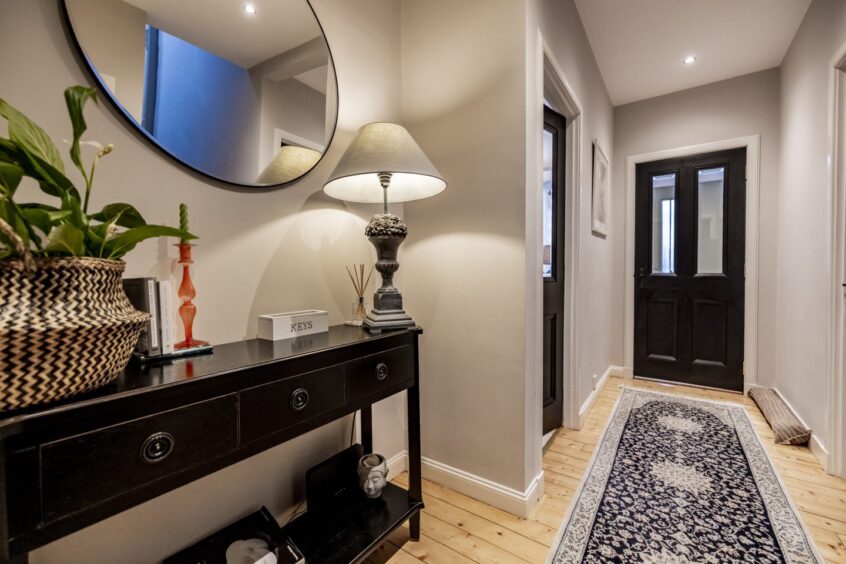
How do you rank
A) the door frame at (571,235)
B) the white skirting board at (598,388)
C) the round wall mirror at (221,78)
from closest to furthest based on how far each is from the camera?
the round wall mirror at (221,78) → the door frame at (571,235) → the white skirting board at (598,388)

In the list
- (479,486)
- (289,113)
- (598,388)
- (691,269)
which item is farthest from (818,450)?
(289,113)

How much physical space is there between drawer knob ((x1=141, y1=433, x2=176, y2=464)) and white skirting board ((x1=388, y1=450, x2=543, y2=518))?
1266 millimetres

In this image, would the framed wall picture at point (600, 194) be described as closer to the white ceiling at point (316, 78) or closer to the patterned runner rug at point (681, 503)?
the patterned runner rug at point (681, 503)

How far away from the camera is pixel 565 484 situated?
1.83 m

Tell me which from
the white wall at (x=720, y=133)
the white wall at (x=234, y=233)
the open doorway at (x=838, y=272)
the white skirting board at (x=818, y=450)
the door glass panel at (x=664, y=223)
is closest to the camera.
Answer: the white wall at (x=234, y=233)

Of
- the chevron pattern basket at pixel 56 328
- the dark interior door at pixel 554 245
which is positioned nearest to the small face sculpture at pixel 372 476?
the chevron pattern basket at pixel 56 328

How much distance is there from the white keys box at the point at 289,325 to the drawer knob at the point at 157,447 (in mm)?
453

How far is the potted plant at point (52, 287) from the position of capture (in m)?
0.56

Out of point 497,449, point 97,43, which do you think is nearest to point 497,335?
point 497,449

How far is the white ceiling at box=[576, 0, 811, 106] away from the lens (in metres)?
2.37

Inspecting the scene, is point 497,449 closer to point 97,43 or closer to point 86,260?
point 86,260

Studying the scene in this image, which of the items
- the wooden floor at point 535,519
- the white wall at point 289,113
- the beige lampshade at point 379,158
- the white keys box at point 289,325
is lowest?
the wooden floor at point 535,519

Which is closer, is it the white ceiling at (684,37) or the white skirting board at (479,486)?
the white skirting board at (479,486)

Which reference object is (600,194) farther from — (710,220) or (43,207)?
(43,207)
